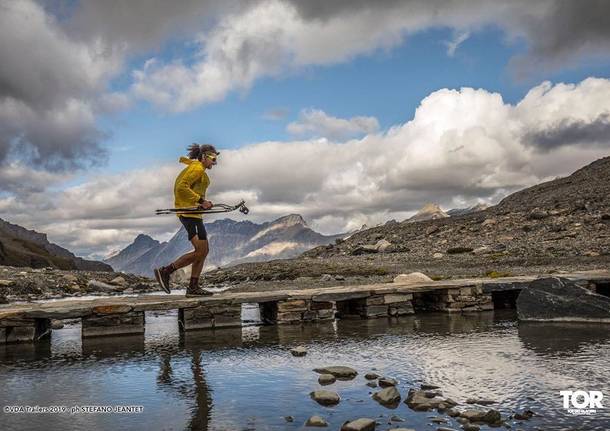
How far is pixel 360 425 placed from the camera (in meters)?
5.28

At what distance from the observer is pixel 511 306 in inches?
635

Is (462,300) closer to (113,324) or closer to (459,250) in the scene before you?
(113,324)

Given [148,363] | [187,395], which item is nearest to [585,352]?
[187,395]

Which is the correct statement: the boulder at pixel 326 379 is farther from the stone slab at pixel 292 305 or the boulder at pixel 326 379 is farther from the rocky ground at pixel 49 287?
the rocky ground at pixel 49 287

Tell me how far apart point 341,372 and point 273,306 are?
6.44m

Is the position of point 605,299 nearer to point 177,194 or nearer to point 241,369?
point 241,369

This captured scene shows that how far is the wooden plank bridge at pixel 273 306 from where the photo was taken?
11.4m

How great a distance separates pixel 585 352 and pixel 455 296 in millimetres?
6421

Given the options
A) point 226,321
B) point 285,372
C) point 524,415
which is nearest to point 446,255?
point 226,321

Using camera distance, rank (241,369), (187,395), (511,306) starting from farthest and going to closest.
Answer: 1. (511,306)
2. (241,369)
3. (187,395)

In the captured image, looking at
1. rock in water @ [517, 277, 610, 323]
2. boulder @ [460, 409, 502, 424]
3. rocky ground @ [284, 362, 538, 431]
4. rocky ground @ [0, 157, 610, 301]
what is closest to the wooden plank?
rock in water @ [517, 277, 610, 323]

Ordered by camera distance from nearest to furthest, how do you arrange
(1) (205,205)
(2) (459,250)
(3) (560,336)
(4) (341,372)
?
(4) (341,372) < (3) (560,336) < (1) (205,205) < (2) (459,250)

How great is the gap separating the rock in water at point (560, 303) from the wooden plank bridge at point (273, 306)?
0.98 meters

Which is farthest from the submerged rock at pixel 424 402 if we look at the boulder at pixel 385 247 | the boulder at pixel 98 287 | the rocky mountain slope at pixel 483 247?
the boulder at pixel 385 247
